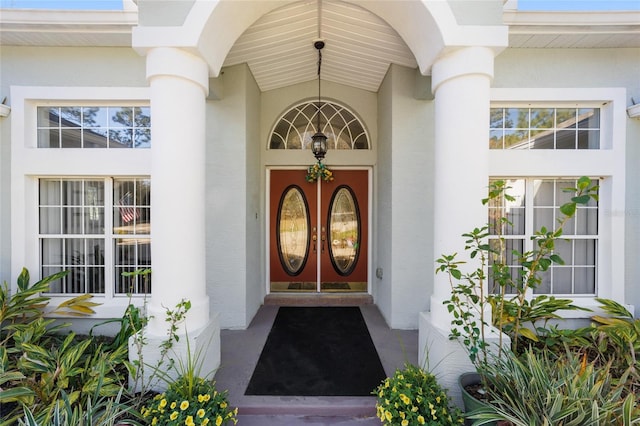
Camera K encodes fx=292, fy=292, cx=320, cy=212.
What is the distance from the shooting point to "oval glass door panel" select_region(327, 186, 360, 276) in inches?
213

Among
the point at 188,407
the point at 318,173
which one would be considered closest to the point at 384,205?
the point at 318,173

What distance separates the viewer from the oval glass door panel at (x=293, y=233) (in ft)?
17.7

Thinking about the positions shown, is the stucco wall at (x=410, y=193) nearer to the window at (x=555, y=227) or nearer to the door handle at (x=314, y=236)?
the window at (x=555, y=227)

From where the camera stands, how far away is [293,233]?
17.9ft

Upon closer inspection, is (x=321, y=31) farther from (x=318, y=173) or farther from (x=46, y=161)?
(x=46, y=161)

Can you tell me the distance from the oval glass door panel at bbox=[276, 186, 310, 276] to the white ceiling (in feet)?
7.92

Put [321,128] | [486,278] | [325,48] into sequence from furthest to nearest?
[321,128], [325,48], [486,278]

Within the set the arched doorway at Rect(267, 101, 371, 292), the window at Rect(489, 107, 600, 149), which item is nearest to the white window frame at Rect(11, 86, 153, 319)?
the arched doorway at Rect(267, 101, 371, 292)

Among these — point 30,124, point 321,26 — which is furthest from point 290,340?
point 30,124

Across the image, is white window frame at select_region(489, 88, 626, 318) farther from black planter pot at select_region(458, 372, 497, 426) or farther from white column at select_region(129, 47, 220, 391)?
white column at select_region(129, 47, 220, 391)

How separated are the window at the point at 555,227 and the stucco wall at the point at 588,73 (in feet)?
1.40

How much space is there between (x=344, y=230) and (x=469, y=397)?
3.49 metres

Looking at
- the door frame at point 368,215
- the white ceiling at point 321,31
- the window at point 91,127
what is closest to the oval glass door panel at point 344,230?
the door frame at point 368,215

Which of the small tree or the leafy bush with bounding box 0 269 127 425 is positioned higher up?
the small tree
